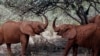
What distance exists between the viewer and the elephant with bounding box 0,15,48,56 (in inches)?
293

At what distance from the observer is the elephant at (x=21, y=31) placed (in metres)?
7.44

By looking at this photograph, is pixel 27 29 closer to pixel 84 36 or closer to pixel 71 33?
pixel 71 33

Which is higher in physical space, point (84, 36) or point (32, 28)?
point (32, 28)

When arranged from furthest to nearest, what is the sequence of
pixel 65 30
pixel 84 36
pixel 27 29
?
pixel 27 29, pixel 65 30, pixel 84 36

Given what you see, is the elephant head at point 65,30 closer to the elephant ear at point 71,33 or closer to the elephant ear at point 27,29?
the elephant ear at point 71,33

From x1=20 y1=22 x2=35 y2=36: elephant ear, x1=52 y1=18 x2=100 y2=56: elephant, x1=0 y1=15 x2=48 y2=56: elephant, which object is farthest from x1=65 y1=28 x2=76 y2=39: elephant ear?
x1=20 y1=22 x2=35 y2=36: elephant ear

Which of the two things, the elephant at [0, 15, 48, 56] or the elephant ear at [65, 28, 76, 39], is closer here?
the elephant ear at [65, 28, 76, 39]

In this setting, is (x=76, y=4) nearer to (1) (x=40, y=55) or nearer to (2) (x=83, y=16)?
(2) (x=83, y=16)

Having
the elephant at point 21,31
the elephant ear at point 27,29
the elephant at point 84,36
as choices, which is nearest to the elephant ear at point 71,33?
the elephant at point 84,36

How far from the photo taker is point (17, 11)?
8.70 meters

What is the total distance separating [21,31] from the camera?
7.54 m

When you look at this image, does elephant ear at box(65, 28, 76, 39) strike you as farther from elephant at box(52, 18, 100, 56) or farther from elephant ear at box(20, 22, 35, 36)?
elephant ear at box(20, 22, 35, 36)

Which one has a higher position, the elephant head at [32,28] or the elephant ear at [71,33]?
the elephant head at [32,28]

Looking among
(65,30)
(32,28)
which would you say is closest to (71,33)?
(65,30)
